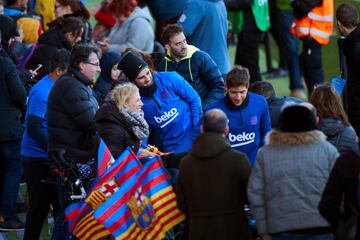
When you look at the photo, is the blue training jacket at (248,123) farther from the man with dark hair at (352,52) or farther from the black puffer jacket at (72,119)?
the man with dark hair at (352,52)

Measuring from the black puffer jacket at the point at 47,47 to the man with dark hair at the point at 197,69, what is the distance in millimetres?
1585

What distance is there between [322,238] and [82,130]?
245 centimetres

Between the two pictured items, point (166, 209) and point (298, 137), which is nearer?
point (298, 137)

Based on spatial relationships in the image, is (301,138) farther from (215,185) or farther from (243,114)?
(243,114)

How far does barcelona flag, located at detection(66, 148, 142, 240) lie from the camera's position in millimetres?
7658

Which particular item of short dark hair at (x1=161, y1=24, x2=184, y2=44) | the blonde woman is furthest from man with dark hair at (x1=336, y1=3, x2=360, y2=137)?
the blonde woman

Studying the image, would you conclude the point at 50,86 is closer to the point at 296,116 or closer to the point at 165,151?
the point at 165,151

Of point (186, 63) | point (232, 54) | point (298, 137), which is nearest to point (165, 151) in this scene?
point (186, 63)

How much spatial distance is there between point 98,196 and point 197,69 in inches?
96.4

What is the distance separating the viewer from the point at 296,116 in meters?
6.85

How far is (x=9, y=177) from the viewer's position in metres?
10.3

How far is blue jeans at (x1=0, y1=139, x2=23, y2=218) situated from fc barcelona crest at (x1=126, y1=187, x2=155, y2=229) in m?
3.08

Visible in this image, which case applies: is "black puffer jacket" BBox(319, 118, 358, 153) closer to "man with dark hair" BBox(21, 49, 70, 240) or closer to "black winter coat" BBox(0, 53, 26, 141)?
"man with dark hair" BBox(21, 49, 70, 240)

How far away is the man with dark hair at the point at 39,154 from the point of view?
9.14 meters
